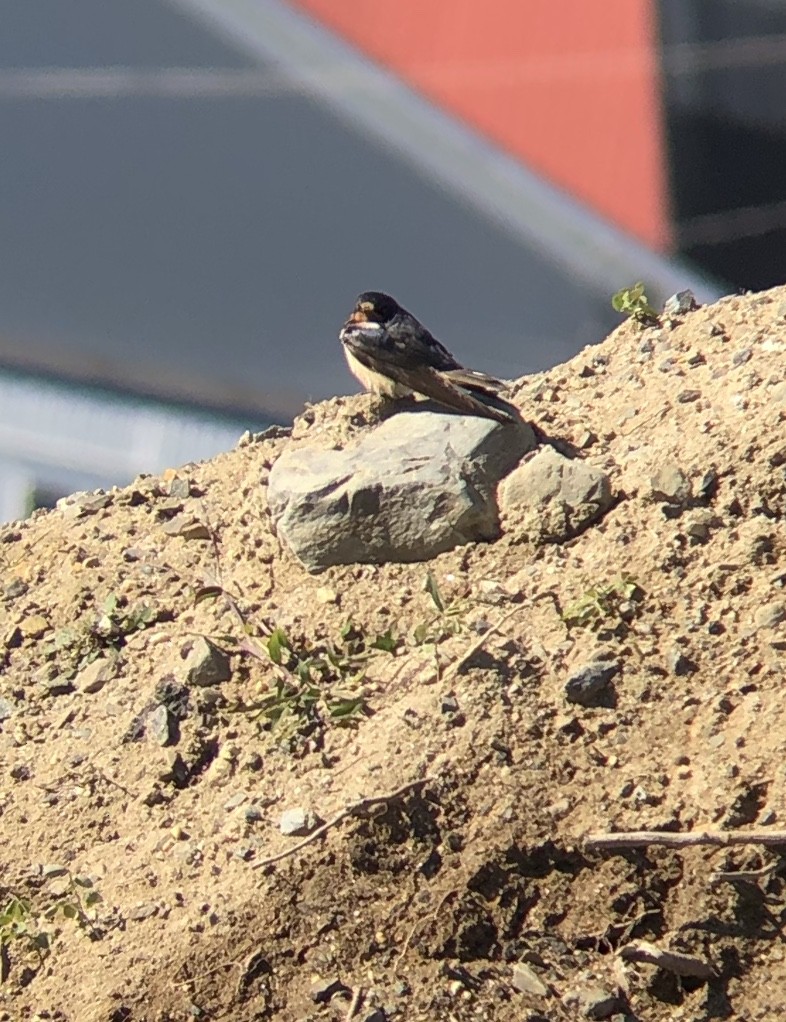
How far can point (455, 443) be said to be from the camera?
3.42 meters

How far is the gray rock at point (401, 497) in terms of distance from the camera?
10.9 ft

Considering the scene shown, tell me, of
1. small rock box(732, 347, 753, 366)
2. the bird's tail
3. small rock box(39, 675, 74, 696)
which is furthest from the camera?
the bird's tail

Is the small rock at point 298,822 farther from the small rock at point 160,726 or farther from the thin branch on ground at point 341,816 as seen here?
the small rock at point 160,726

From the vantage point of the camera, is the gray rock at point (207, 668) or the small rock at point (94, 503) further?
the small rock at point (94, 503)

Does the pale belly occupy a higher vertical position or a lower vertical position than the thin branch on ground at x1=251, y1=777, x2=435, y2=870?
higher

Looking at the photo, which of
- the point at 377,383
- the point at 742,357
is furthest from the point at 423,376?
the point at 742,357

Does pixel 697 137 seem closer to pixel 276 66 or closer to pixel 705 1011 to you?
pixel 276 66

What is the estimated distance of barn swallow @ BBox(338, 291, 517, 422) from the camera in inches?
140

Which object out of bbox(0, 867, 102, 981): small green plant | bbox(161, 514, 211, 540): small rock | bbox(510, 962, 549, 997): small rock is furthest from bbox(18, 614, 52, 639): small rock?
bbox(510, 962, 549, 997): small rock

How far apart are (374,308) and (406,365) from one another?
1.46ft

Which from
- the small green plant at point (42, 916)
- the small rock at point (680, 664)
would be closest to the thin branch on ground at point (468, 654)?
the small rock at point (680, 664)

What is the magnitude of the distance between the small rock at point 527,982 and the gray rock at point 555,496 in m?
1.13

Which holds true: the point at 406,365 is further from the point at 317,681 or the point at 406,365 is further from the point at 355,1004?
Result: the point at 355,1004

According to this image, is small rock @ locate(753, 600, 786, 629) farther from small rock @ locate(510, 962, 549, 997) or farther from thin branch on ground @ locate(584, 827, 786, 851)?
small rock @ locate(510, 962, 549, 997)
